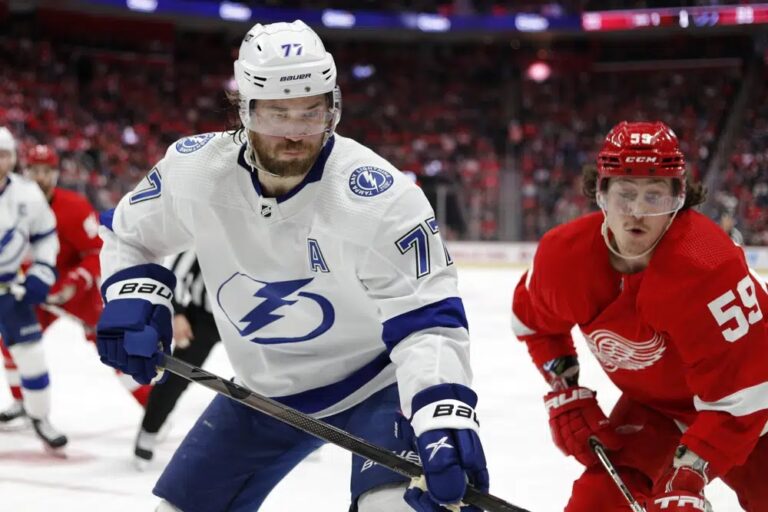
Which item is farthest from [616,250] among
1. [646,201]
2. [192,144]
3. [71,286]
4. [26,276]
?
[71,286]

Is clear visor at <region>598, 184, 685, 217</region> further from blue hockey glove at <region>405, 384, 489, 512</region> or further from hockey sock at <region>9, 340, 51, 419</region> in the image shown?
hockey sock at <region>9, 340, 51, 419</region>

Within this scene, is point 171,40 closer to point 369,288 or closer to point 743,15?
point 743,15

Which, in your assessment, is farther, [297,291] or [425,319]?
[297,291]

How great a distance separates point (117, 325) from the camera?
1929 millimetres

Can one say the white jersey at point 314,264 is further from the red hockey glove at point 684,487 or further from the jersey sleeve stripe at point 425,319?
the red hockey glove at point 684,487

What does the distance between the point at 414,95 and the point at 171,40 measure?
15.7 ft

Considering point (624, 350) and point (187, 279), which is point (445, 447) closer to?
point (624, 350)

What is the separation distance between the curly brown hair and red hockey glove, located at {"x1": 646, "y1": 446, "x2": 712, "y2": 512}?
568 mm

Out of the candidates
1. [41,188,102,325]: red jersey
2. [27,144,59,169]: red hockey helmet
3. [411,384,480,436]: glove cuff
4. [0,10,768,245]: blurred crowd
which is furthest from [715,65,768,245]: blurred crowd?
[411,384,480,436]: glove cuff

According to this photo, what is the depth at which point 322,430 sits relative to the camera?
73.9 inches

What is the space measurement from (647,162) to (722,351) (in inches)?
17.1

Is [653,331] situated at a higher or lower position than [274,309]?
lower

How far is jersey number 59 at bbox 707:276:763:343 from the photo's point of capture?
6.59 ft

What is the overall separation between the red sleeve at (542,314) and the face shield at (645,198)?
0.73ft
